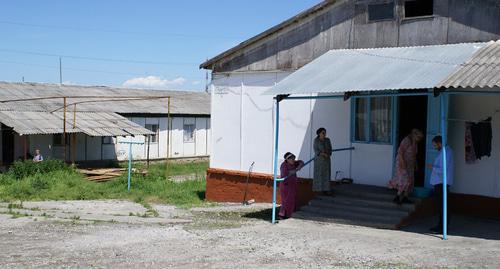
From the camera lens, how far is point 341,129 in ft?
41.7

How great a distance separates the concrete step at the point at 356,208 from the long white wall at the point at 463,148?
1.46 metres

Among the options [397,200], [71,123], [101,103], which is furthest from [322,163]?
[101,103]

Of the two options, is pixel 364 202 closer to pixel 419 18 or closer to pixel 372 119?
pixel 372 119

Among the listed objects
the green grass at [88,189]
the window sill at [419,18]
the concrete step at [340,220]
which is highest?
the window sill at [419,18]

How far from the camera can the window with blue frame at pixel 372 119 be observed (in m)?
12.0

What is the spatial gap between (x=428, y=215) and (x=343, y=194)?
5.65ft

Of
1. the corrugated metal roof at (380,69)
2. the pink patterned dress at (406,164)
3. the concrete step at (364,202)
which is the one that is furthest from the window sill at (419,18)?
the concrete step at (364,202)

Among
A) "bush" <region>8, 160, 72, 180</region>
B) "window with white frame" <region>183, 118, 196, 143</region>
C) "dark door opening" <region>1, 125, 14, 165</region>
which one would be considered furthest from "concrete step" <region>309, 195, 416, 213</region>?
"window with white frame" <region>183, 118, 196, 143</region>

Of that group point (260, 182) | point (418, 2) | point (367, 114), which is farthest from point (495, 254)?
point (260, 182)

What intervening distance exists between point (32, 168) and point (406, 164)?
1341 cm

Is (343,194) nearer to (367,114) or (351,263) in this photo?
(367,114)

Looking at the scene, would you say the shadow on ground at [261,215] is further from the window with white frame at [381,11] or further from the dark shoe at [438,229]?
the window with white frame at [381,11]

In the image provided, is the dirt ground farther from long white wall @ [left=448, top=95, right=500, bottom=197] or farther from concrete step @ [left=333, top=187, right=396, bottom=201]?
concrete step @ [left=333, top=187, right=396, bottom=201]

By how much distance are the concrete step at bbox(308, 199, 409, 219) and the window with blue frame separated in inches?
64.8
